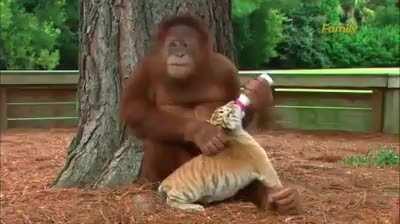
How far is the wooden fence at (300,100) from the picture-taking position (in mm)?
9430

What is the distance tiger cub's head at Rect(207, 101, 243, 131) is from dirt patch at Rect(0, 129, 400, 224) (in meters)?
0.42

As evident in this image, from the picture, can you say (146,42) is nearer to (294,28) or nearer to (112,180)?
(112,180)

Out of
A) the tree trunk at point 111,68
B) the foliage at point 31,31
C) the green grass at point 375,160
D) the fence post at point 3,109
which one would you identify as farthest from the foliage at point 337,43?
the tree trunk at point 111,68

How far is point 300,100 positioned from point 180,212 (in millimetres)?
6944

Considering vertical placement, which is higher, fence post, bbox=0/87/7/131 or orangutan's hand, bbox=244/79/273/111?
orangutan's hand, bbox=244/79/273/111

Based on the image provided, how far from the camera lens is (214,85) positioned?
135 inches

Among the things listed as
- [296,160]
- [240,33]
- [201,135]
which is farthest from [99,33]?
[240,33]

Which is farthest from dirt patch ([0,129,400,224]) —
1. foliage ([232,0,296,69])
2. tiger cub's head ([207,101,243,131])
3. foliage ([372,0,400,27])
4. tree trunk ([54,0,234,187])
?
foliage ([232,0,296,69])

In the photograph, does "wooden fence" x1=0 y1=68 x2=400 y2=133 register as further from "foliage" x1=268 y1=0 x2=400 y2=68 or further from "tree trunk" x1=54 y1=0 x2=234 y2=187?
"tree trunk" x1=54 y1=0 x2=234 y2=187

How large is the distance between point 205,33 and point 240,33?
36.4ft

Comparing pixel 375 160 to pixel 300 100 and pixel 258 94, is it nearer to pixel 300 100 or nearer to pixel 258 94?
pixel 300 100

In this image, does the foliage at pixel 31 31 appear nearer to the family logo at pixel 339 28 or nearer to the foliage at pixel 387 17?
the family logo at pixel 339 28

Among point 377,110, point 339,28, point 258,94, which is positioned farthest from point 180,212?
point 339,28

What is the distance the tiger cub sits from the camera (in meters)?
3.30
